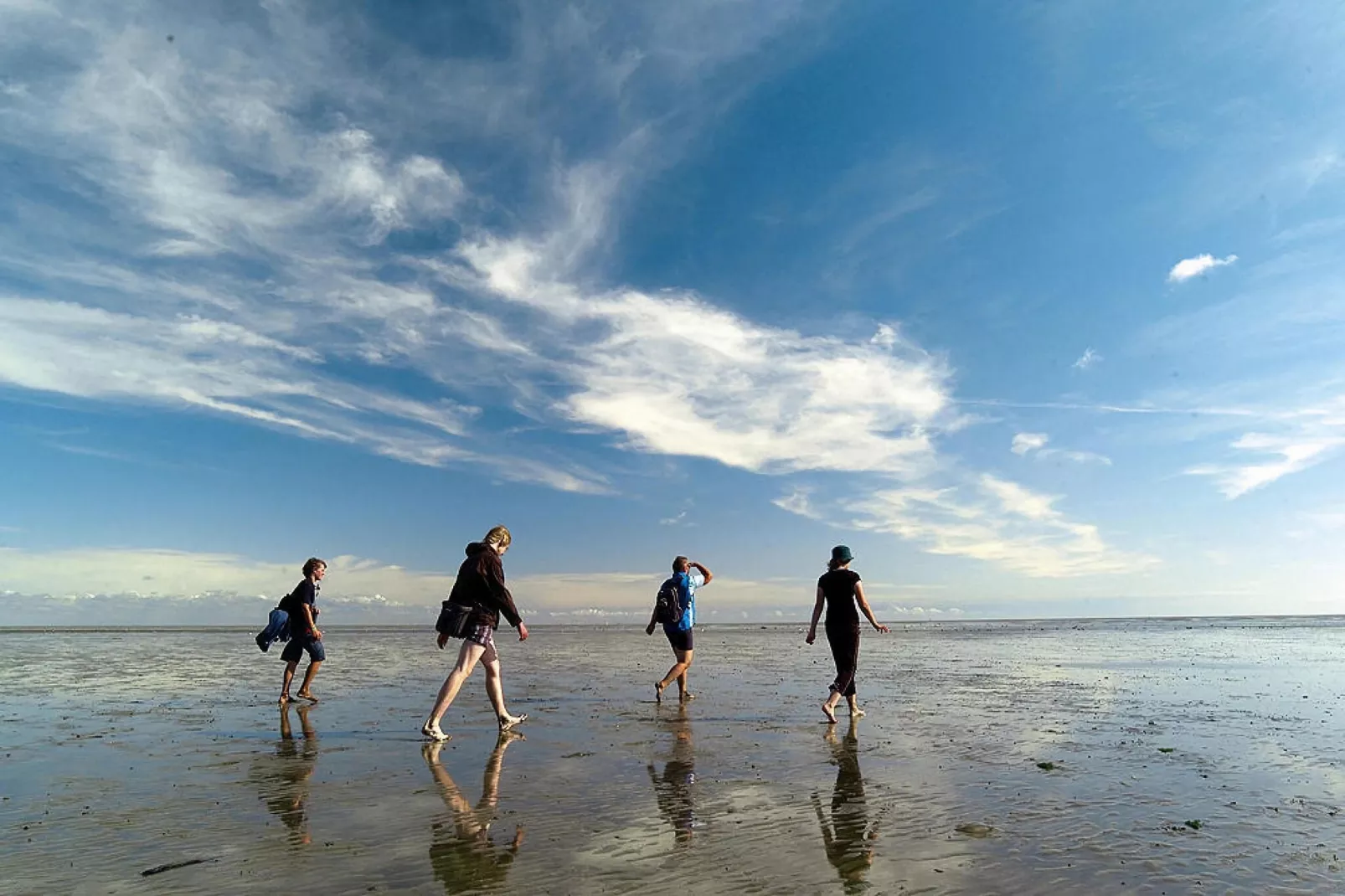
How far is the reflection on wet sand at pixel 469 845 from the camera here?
15.1ft

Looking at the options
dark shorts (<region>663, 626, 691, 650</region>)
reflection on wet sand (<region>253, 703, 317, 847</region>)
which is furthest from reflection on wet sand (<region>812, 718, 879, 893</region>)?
dark shorts (<region>663, 626, 691, 650</region>)

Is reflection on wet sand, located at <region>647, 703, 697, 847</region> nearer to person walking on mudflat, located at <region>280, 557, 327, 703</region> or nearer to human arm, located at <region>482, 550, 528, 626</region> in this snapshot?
human arm, located at <region>482, 550, 528, 626</region>

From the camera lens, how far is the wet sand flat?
15.6 ft

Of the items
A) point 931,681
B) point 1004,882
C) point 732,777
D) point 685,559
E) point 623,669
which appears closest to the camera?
point 1004,882

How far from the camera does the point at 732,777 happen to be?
7.34m

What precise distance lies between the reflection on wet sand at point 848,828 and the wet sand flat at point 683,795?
0.09 feet

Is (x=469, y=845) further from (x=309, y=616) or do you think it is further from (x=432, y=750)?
(x=309, y=616)

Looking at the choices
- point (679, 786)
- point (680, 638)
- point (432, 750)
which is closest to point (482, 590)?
point (432, 750)

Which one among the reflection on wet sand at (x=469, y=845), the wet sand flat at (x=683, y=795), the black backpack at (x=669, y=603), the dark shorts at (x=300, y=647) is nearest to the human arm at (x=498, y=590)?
the wet sand flat at (x=683, y=795)

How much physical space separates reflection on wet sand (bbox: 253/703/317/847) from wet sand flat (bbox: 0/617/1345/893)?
56mm

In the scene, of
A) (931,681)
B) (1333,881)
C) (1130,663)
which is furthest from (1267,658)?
(1333,881)

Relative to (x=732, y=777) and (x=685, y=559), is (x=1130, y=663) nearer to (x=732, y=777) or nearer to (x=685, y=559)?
(x=685, y=559)

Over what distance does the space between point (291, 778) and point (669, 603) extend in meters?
7.03

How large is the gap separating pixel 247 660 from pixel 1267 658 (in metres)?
33.1
